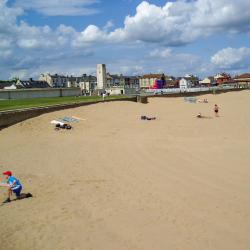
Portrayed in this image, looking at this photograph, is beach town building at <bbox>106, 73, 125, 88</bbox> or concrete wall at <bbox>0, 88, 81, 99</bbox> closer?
concrete wall at <bbox>0, 88, 81, 99</bbox>

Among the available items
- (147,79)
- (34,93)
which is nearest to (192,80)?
(147,79)

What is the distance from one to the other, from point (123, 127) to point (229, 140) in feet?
22.7

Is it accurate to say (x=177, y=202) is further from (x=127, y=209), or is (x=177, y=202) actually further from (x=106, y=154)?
(x=106, y=154)

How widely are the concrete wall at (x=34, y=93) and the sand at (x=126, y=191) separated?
24637mm

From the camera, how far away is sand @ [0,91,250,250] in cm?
780

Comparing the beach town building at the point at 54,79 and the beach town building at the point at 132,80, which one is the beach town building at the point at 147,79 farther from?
the beach town building at the point at 54,79

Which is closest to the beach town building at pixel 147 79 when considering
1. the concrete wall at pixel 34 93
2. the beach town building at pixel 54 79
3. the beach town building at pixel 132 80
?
the beach town building at pixel 132 80

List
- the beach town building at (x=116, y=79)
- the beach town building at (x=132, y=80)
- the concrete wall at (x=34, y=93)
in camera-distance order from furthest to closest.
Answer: the beach town building at (x=132, y=80), the beach town building at (x=116, y=79), the concrete wall at (x=34, y=93)

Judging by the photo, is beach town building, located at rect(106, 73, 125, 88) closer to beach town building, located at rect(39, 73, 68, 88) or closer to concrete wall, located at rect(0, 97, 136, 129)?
beach town building, located at rect(39, 73, 68, 88)

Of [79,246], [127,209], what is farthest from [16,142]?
[79,246]

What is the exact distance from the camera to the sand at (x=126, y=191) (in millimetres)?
7805

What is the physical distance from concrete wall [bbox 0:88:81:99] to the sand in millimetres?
24637

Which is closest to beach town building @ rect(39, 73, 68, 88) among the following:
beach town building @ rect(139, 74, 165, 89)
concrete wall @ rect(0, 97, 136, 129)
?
beach town building @ rect(139, 74, 165, 89)

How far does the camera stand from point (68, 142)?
18016mm
